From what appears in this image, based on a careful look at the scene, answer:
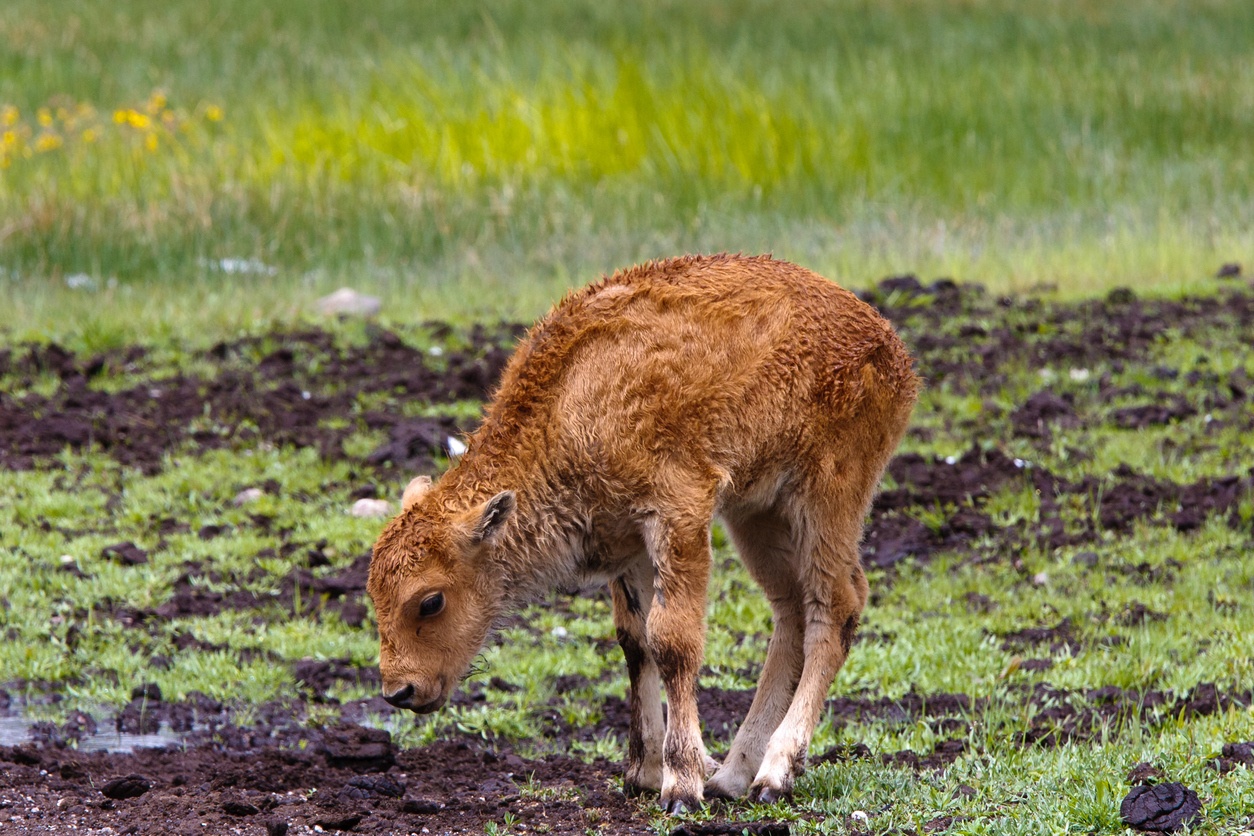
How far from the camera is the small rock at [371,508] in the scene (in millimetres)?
9695

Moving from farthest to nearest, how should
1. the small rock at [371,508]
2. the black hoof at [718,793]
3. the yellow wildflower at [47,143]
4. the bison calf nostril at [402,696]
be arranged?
1. the yellow wildflower at [47,143]
2. the small rock at [371,508]
3. the black hoof at [718,793]
4. the bison calf nostril at [402,696]

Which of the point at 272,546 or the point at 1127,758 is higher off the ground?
the point at 1127,758

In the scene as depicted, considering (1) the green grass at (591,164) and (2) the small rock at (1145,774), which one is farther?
(1) the green grass at (591,164)

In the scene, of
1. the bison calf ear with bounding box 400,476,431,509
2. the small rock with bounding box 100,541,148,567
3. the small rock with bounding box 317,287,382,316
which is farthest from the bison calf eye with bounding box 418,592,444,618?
the small rock with bounding box 317,287,382,316

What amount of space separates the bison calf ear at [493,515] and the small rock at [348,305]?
26.4 feet

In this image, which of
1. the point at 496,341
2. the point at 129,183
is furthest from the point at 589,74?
the point at 496,341

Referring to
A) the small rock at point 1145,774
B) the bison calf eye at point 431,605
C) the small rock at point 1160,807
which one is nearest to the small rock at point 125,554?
the bison calf eye at point 431,605

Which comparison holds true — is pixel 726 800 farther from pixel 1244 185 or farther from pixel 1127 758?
pixel 1244 185

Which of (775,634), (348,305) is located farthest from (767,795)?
(348,305)

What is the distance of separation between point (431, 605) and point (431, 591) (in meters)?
0.05

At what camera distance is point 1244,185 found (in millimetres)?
16797

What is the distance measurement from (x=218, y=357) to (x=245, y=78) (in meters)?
9.18

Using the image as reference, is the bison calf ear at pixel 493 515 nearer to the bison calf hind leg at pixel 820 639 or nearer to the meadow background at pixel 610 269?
the bison calf hind leg at pixel 820 639

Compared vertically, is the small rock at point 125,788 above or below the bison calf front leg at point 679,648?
below
